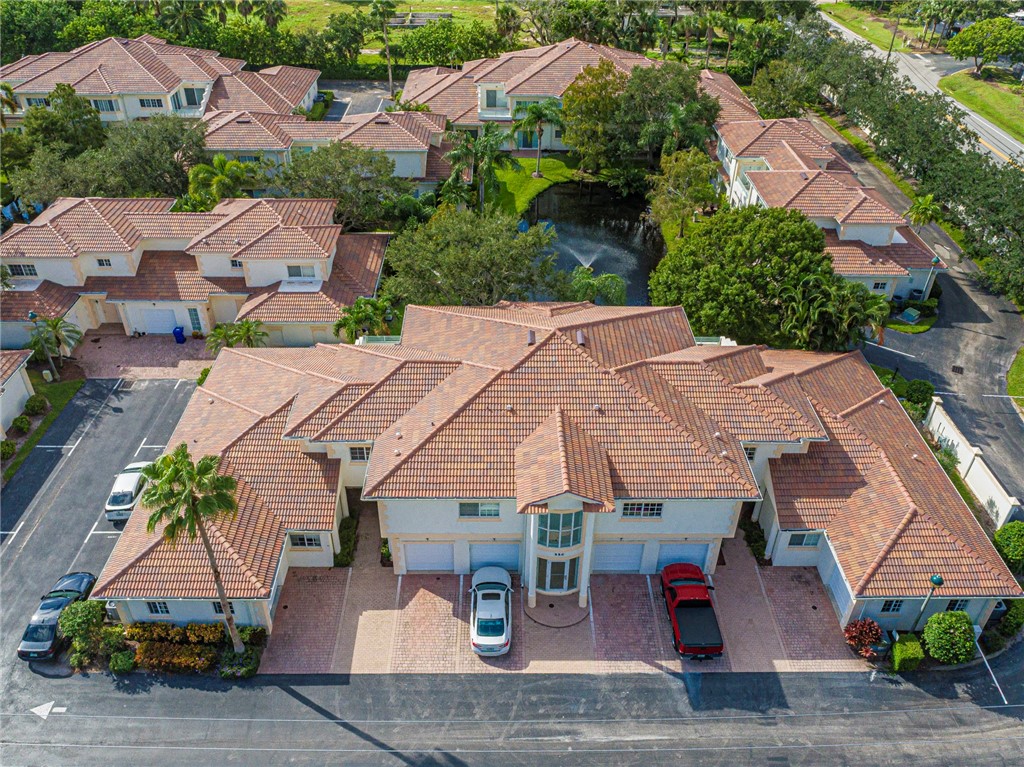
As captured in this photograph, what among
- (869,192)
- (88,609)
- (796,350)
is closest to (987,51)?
(869,192)

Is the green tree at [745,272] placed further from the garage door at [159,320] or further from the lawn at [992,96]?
the lawn at [992,96]

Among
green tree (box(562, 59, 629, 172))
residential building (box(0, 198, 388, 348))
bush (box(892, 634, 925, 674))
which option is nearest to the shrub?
residential building (box(0, 198, 388, 348))

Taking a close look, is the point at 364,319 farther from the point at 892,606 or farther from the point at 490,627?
the point at 892,606

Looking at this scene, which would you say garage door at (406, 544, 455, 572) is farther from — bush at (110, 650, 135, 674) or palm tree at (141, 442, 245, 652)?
bush at (110, 650, 135, 674)

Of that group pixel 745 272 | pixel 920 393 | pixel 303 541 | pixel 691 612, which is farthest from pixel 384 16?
pixel 691 612

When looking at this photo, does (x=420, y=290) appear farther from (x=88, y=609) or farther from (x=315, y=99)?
(x=315, y=99)

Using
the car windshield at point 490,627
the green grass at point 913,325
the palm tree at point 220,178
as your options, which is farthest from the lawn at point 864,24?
the car windshield at point 490,627
